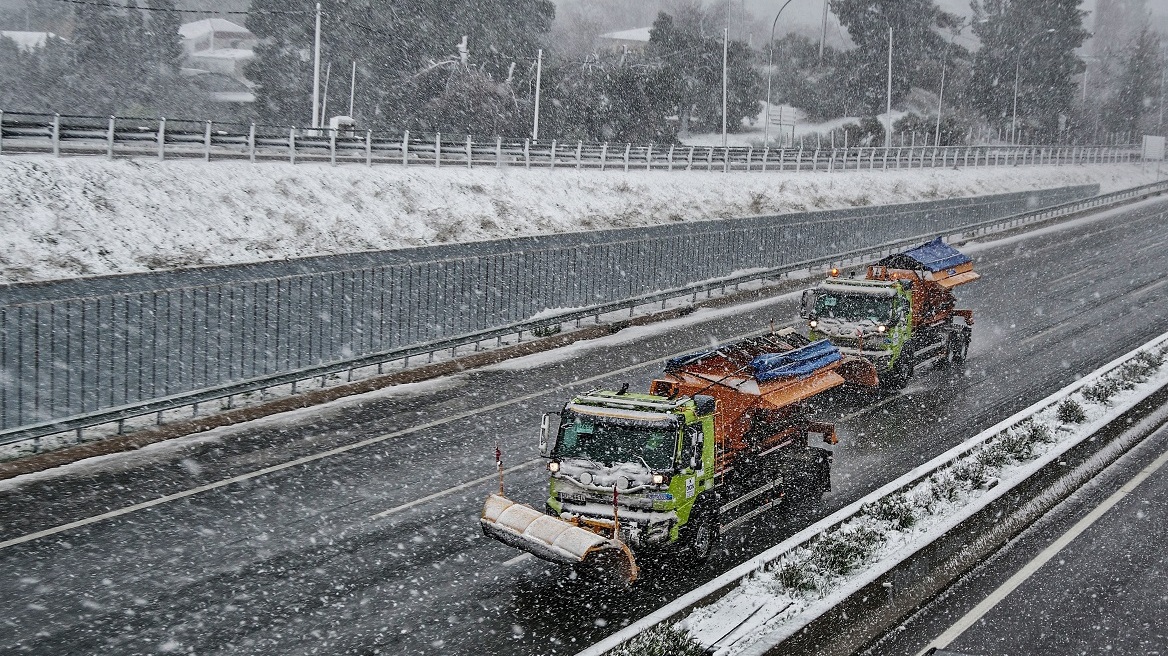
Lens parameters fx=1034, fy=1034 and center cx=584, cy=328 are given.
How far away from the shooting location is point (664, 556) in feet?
39.2

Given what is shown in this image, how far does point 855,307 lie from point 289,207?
20.7m

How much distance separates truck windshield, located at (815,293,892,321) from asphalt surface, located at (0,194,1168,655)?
1.70 m

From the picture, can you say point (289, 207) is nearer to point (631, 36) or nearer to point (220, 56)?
point (220, 56)

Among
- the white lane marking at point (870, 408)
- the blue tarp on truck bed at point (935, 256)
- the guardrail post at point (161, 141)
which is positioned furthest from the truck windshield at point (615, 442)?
the guardrail post at point (161, 141)

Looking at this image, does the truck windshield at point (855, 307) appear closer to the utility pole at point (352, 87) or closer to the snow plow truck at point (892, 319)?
the snow plow truck at point (892, 319)

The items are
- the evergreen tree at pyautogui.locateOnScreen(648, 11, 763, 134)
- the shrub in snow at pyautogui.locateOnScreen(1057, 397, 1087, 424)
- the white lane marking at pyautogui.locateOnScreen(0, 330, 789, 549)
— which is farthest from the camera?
the evergreen tree at pyautogui.locateOnScreen(648, 11, 763, 134)

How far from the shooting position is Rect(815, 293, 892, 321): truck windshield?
21250 millimetres

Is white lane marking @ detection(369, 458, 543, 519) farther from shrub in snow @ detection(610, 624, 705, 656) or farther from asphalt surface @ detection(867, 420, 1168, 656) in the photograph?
asphalt surface @ detection(867, 420, 1168, 656)

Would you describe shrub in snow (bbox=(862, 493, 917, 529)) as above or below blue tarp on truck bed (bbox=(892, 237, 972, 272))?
below

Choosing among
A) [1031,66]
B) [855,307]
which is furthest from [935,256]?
[1031,66]

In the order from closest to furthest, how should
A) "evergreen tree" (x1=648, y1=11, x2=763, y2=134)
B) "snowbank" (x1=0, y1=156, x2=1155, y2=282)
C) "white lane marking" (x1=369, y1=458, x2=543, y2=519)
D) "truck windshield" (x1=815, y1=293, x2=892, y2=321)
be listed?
1. "white lane marking" (x1=369, y1=458, x2=543, y2=519)
2. "truck windshield" (x1=815, y1=293, x2=892, y2=321)
3. "snowbank" (x1=0, y1=156, x2=1155, y2=282)
4. "evergreen tree" (x1=648, y1=11, x2=763, y2=134)

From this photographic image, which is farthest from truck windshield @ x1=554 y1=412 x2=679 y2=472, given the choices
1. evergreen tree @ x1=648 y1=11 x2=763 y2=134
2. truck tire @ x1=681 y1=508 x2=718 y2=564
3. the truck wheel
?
evergreen tree @ x1=648 y1=11 x2=763 y2=134

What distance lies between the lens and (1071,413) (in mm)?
16781

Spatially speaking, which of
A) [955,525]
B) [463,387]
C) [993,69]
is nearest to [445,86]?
[463,387]
